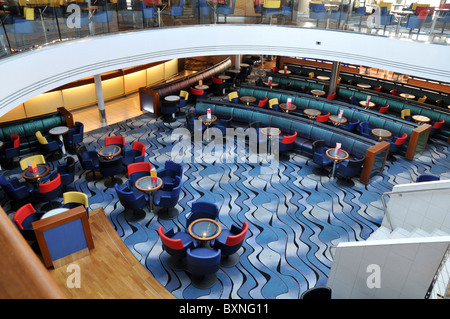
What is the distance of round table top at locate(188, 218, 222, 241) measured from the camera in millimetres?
6195

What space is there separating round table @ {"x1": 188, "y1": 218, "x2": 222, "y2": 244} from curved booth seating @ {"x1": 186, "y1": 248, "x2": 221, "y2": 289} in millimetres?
233

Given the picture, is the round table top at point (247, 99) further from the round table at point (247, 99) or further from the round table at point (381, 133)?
the round table at point (381, 133)

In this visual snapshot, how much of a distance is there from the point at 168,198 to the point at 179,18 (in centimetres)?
626

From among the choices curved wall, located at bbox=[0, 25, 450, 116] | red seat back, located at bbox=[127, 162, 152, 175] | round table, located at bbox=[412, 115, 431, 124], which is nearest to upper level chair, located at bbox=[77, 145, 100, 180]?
red seat back, located at bbox=[127, 162, 152, 175]

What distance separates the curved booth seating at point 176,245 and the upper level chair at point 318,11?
27.4ft

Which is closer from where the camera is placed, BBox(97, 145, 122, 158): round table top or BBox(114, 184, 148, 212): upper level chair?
BBox(114, 184, 148, 212): upper level chair

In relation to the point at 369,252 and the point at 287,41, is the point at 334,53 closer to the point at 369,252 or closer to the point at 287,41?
the point at 287,41

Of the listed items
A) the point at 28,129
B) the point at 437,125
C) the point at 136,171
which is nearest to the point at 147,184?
the point at 136,171

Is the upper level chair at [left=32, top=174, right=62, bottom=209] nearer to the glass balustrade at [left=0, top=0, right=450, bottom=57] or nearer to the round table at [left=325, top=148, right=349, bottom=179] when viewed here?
the glass balustrade at [left=0, top=0, right=450, bottom=57]

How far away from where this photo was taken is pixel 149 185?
7.59 meters

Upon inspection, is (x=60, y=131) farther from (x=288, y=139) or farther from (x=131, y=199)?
(x=288, y=139)

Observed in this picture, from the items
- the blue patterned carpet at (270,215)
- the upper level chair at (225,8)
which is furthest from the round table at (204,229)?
the upper level chair at (225,8)
